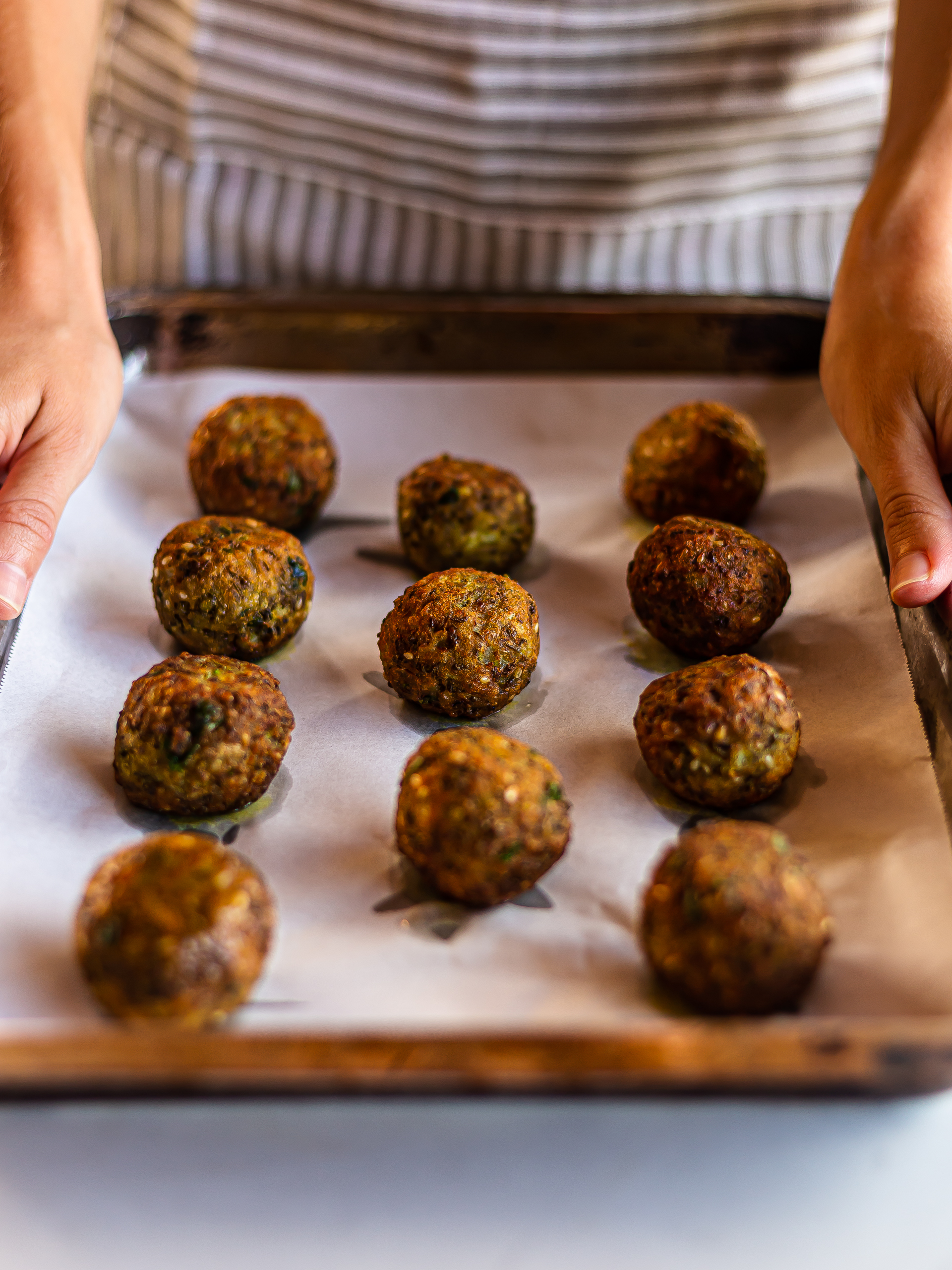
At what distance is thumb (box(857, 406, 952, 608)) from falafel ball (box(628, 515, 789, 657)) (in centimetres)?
20

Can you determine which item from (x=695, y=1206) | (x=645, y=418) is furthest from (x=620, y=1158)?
(x=645, y=418)

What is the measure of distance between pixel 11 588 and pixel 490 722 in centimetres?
73

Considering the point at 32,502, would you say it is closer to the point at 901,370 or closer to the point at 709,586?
the point at 709,586

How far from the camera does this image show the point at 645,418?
237cm

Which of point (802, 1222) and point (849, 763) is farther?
point (849, 763)

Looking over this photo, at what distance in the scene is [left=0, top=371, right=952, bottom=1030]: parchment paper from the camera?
4.50 ft

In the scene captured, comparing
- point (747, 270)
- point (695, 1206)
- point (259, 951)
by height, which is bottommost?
point (695, 1206)

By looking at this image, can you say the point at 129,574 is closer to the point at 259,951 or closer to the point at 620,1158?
the point at 259,951

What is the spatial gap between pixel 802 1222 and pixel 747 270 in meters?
2.11

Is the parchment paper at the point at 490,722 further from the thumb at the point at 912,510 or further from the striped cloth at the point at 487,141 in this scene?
the striped cloth at the point at 487,141

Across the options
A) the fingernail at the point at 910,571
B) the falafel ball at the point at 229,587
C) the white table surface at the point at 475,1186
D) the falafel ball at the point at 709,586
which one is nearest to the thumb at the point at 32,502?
the falafel ball at the point at 229,587

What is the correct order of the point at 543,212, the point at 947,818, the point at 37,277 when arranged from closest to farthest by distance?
1. the point at 947,818
2. the point at 37,277
3. the point at 543,212

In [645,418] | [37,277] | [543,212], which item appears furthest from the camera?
[543,212]

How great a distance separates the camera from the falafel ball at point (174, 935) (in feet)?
4.03
